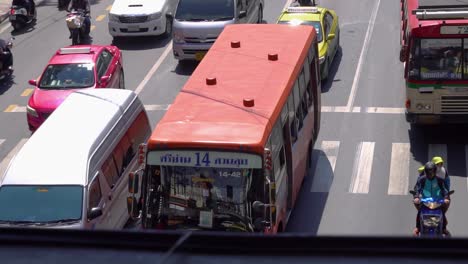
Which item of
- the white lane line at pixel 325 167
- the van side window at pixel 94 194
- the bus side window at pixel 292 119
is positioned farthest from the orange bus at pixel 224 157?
the white lane line at pixel 325 167

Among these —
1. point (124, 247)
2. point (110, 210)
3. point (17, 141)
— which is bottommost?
point (17, 141)

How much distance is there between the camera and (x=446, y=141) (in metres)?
20.1

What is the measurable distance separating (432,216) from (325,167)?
5.08 meters

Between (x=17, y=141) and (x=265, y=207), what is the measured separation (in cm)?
1028

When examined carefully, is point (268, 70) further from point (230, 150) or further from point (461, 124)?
point (461, 124)

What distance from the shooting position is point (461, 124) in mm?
20875

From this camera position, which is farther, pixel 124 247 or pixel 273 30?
pixel 273 30

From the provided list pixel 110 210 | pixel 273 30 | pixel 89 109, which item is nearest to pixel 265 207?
pixel 110 210

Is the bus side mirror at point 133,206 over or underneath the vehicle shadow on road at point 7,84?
over

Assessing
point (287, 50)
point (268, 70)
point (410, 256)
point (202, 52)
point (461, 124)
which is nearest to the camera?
point (410, 256)

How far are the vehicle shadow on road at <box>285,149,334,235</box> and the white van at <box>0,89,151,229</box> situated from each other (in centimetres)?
304

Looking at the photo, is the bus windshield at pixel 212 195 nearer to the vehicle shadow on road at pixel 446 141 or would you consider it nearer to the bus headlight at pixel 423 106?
the vehicle shadow on road at pixel 446 141

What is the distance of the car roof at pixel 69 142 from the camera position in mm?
14164

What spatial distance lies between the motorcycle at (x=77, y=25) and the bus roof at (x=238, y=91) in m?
10.3
